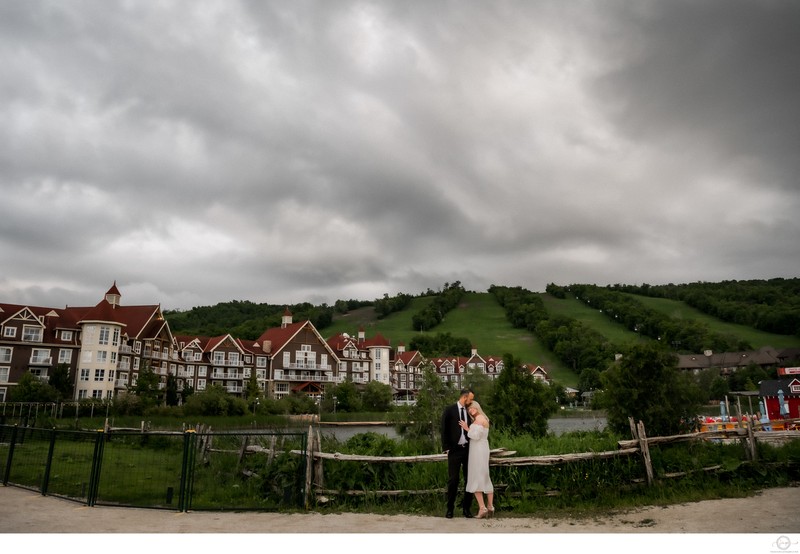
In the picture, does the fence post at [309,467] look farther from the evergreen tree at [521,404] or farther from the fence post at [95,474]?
the evergreen tree at [521,404]

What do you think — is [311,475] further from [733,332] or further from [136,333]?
[733,332]

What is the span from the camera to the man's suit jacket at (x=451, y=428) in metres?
11.4

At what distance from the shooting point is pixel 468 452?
37.4ft

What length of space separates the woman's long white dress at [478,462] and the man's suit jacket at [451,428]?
0.87ft

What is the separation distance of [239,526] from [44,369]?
69.4m

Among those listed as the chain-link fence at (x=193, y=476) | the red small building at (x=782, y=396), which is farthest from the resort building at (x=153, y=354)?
the chain-link fence at (x=193, y=476)

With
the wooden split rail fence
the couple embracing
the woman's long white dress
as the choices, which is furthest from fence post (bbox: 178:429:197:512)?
the woman's long white dress

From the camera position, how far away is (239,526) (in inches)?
401

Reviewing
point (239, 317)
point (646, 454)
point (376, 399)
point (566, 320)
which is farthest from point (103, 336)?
point (566, 320)

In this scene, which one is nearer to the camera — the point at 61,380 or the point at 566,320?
the point at 61,380

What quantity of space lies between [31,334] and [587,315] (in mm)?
145245

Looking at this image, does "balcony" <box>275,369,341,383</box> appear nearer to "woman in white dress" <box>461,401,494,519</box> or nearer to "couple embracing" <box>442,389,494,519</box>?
"couple embracing" <box>442,389,494,519</box>

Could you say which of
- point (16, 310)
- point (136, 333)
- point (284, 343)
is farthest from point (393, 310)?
point (16, 310)

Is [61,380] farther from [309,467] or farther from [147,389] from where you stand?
[309,467]
